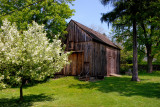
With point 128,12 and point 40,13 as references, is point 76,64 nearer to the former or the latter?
point 40,13

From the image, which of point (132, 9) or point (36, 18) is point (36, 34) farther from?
point (132, 9)

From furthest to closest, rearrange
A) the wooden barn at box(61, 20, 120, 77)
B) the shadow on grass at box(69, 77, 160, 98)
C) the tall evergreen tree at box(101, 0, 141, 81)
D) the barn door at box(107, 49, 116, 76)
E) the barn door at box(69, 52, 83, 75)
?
the barn door at box(107, 49, 116, 76), the barn door at box(69, 52, 83, 75), the wooden barn at box(61, 20, 120, 77), the tall evergreen tree at box(101, 0, 141, 81), the shadow on grass at box(69, 77, 160, 98)

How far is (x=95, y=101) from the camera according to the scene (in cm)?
929

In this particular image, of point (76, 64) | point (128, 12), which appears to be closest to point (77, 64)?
point (76, 64)

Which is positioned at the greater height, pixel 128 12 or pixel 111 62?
pixel 128 12

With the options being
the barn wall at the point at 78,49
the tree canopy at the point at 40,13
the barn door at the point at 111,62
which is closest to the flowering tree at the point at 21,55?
the tree canopy at the point at 40,13

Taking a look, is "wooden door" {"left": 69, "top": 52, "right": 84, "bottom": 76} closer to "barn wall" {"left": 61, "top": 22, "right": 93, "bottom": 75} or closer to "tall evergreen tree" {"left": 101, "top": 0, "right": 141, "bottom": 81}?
"barn wall" {"left": 61, "top": 22, "right": 93, "bottom": 75}

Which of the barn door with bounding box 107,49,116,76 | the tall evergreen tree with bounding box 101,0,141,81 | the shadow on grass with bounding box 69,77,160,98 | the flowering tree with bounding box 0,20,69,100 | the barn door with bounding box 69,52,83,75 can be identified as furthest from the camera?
the barn door with bounding box 107,49,116,76

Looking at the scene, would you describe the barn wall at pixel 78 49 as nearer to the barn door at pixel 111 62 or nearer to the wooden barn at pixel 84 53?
the wooden barn at pixel 84 53

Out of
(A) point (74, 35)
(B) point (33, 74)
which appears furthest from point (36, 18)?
(B) point (33, 74)

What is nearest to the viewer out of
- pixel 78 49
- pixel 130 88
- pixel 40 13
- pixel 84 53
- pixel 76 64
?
pixel 130 88

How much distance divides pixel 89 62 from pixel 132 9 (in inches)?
339

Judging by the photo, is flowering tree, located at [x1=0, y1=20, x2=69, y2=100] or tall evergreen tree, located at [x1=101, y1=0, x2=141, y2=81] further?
tall evergreen tree, located at [x1=101, y1=0, x2=141, y2=81]

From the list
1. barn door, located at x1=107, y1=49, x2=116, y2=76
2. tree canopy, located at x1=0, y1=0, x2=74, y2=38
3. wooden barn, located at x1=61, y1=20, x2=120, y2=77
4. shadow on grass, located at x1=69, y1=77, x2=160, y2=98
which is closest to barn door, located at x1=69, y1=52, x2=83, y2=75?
wooden barn, located at x1=61, y1=20, x2=120, y2=77
